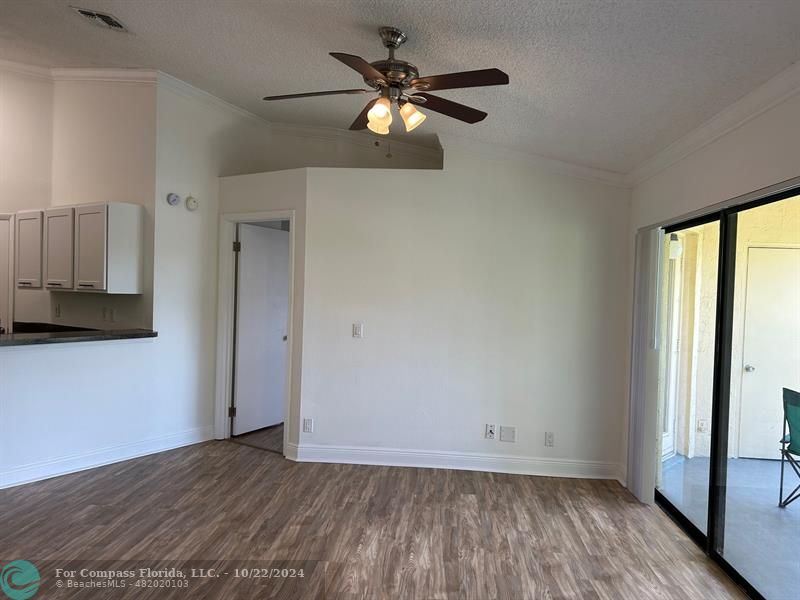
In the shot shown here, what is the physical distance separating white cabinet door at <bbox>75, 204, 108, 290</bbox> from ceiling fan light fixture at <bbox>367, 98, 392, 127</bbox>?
2656mm

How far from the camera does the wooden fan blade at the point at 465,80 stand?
6.25ft

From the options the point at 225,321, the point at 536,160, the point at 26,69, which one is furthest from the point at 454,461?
the point at 26,69

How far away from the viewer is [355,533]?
2770 millimetres

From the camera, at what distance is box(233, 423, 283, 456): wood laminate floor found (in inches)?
166

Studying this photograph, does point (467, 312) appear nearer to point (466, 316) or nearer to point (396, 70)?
point (466, 316)

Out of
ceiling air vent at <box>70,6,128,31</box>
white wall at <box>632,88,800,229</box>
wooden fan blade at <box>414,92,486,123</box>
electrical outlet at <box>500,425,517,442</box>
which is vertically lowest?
electrical outlet at <box>500,425,517,442</box>

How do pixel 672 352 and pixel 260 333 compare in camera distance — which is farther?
pixel 260 333

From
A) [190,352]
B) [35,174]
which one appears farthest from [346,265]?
[35,174]

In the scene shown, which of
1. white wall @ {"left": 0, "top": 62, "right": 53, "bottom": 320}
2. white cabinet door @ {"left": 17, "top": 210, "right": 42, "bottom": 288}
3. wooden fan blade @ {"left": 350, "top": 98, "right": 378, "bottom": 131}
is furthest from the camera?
white wall @ {"left": 0, "top": 62, "right": 53, "bottom": 320}

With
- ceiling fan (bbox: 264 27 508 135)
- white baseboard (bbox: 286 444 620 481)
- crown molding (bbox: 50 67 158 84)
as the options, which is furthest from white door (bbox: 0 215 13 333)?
ceiling fan (bbox: 264 27 508 135)

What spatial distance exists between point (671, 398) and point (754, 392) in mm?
836

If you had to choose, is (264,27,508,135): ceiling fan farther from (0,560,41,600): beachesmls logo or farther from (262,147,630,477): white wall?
(0,560,41,600): beachesmls logo

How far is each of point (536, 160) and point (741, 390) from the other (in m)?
2.22

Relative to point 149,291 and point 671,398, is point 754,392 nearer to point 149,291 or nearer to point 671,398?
point 671,398
